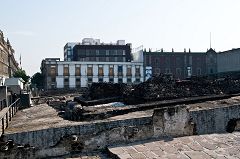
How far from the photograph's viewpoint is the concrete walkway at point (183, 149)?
7.75m

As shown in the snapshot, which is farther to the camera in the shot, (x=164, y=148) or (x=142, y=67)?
(x=142, y=67)

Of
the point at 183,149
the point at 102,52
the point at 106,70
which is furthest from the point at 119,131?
the point at 102,52

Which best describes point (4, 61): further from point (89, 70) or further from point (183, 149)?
point (183, 149)

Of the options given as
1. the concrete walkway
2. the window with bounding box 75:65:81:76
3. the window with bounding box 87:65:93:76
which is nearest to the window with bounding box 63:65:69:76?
the window with bounding box 75:65:81:76

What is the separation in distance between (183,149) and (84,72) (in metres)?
46.8

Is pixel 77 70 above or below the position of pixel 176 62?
below

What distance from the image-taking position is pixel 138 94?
48.5ft

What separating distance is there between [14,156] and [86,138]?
179 cm

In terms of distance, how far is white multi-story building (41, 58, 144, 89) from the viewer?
5300 centimetres

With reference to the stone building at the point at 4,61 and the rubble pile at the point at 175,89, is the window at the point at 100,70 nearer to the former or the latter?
the stone building at the point at 4,61

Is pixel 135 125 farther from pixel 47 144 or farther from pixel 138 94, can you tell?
pixel 138 94

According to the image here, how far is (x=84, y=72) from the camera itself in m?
54.2

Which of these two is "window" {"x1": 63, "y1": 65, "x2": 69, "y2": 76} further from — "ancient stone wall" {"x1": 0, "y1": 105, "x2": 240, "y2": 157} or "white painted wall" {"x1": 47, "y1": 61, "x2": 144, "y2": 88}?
"ancient stone wall" {"x1": 0, "y1": 105, "x2": 240, "y2": 157}

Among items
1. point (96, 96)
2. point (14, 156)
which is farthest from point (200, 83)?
point (14, 156)
